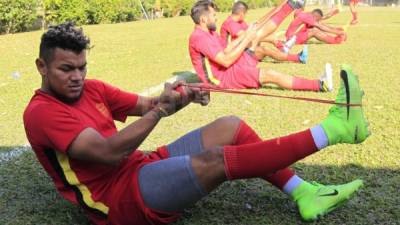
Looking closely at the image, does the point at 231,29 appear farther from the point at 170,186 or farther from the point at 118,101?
the point at 170,186

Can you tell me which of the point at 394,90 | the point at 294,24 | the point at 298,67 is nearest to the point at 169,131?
the point at 394,90

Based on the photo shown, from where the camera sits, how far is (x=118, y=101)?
3174 millimetres

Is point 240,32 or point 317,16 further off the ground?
point 240,32

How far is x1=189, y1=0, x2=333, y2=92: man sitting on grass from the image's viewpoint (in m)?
6.41

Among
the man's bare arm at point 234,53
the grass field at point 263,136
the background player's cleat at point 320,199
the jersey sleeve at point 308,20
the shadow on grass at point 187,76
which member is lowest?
the shadow on grass at point 187,76

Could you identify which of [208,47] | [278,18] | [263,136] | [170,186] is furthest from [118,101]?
[278,18]

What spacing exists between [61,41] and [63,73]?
6.4 inches

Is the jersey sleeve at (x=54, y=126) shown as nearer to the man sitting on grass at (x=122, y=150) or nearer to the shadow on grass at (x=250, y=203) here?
the man sitting on grass at (x=122, y=150)

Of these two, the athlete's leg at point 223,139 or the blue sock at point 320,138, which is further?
the athlete's leg at point 223,139

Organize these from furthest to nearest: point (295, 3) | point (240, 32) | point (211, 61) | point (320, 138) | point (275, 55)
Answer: point (275, 55) → point (240, 32) → point (211, 61) → point (295, 3) → point (320, 138)

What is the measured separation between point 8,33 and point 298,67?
1365 centimetres

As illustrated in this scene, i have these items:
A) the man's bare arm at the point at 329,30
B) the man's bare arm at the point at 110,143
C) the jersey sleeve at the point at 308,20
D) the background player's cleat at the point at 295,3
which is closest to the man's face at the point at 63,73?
the man's bare arm at the point at 110,143

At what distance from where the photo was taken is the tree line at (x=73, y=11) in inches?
741

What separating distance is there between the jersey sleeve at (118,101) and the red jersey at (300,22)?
9.08m
